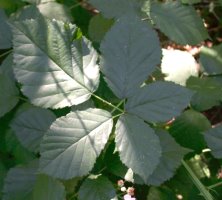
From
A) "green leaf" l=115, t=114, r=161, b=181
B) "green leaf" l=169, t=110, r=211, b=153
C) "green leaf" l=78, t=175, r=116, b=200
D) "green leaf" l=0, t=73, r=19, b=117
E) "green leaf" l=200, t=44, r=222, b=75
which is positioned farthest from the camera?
"green leaf" l=200, t=44, r=222, b=75

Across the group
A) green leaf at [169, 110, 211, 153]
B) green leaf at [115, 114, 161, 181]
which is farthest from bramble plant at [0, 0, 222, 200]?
green leaf at [169, 110, 211, 153]

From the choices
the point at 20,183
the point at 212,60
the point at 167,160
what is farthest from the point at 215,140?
the point at 20,183

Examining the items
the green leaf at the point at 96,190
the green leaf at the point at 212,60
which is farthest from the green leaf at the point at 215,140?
the green leaf at the point at 212,60

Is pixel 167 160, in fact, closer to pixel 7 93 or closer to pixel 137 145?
pixel 137 145

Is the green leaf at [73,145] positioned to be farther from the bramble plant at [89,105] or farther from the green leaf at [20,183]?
the green leaf at [20,183]

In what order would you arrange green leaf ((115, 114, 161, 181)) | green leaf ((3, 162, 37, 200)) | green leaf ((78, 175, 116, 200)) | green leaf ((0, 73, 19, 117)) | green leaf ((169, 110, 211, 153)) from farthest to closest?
green leaf ((169, 110, 211, 153)) < green leaf ((0, 73, 19, 117)) < green leaf ((3, 162, 37, 200)) < green leaf ((78, 175, 116, 200)) < green leaf ((115, 114, 161, 181))

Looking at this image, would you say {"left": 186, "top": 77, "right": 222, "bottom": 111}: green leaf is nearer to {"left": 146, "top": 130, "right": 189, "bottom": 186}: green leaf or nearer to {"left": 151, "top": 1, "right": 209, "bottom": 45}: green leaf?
{"left": 151, "top": 1, "right": 209, "bottom": 45}: green leaf
